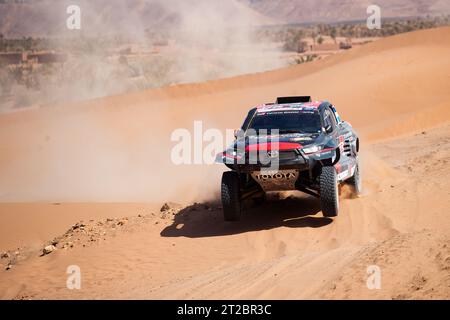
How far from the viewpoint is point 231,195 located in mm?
10953

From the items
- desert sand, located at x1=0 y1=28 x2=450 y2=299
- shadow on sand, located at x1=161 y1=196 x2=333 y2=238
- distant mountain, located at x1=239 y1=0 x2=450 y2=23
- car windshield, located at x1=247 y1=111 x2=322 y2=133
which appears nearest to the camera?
desert sand, located at x1=0 y1=28 x2=450 y2=299

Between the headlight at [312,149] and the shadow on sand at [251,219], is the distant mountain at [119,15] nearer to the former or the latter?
the shadow on sand at [251,219]

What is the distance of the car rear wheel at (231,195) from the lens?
10.9 metres

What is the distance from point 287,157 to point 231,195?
1.05 meters

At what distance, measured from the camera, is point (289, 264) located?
29.3 ft

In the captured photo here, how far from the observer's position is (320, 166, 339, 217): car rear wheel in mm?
10500

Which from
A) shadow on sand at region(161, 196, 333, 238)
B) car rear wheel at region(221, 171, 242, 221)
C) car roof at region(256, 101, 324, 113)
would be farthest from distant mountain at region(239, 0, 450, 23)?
car rear wheel at region(221, 171, 242, 221)

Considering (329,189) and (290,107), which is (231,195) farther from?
(290,107)

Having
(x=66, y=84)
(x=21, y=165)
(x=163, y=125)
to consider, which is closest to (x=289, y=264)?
(x=21, y=165)

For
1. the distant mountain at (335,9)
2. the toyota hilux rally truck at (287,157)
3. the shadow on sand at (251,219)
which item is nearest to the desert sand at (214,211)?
the shadow on sand at (251,219)

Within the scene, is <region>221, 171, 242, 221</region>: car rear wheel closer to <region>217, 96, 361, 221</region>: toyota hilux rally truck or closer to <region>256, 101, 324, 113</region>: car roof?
<region>217, 96, 361, 221</region>: toyota hilux rally truck

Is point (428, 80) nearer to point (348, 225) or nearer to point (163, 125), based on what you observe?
point (163, 125)

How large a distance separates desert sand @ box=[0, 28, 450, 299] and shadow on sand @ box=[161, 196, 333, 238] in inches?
1.3

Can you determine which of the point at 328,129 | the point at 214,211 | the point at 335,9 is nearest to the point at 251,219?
the point at 214,211
